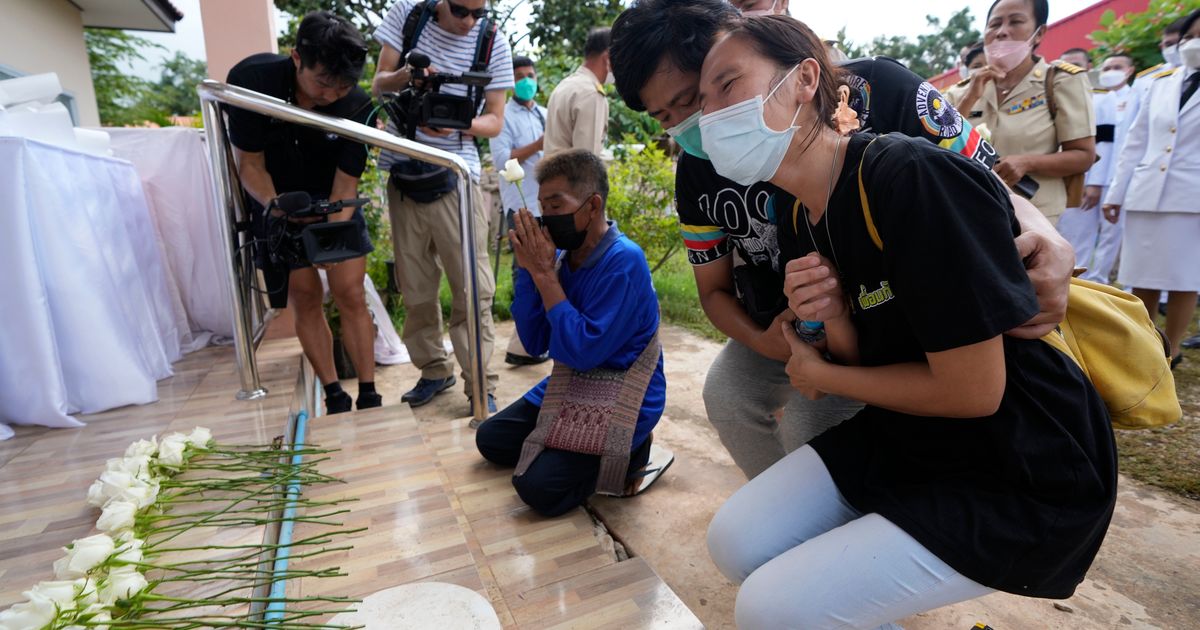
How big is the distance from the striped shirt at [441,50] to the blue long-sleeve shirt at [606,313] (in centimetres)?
94

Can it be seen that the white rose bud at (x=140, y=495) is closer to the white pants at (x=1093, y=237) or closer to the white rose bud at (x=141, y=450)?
the white rose bud at (x=141, y=450)

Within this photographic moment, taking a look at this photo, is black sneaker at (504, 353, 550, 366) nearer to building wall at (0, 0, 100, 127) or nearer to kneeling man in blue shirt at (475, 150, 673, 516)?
kneeling man in blue shirt at (475, 150, 673, 516)

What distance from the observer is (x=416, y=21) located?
2975 mm

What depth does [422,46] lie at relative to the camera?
304cm

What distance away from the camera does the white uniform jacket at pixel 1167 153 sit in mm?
3238

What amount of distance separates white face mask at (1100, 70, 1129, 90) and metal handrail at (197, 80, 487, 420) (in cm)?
590

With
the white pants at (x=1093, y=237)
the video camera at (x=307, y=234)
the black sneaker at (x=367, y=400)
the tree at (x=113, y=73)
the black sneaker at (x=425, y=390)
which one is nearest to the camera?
the video camera at (x=307, y=234)

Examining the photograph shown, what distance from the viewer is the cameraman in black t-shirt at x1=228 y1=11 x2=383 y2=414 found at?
8.20 feet

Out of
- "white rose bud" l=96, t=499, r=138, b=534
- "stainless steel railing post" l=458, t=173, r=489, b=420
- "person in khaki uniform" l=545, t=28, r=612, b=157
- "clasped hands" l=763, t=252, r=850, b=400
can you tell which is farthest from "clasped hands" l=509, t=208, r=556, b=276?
"person in khaki uniform" l=545, t=28, r=612, b=157

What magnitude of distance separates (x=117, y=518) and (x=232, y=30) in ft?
11.9

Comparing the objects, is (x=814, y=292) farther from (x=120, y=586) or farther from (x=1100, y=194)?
(x=1100, y=194)

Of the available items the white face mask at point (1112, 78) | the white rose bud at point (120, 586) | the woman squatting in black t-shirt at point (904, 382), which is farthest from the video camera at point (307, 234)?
the white face mask at point (1112, 78)

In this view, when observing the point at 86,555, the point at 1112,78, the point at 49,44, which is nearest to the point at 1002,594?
the point at 86,555

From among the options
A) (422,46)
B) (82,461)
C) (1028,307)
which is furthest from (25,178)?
(1028,307)
